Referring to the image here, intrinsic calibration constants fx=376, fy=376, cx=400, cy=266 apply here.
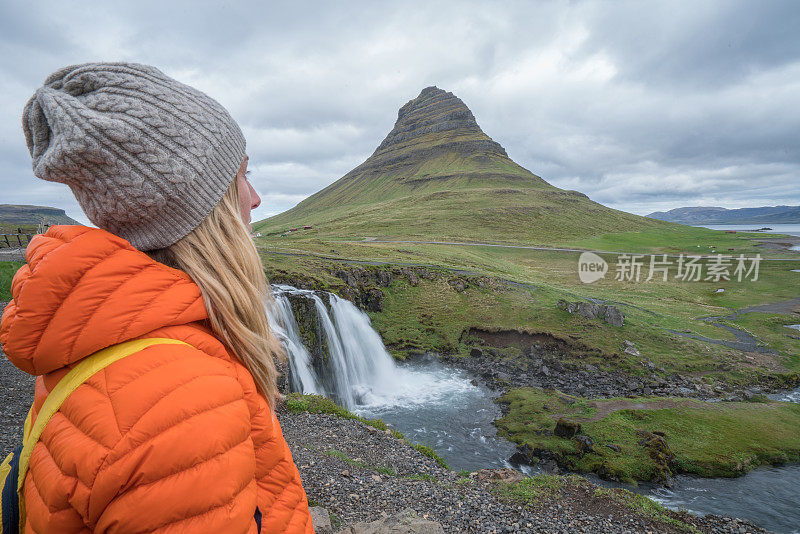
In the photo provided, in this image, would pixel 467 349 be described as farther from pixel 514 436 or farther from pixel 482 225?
pixel 482 225

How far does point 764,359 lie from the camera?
30.4 metres

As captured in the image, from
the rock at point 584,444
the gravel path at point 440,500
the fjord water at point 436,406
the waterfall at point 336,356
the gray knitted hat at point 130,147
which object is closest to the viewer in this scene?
the gray knitted hat at point 130,147

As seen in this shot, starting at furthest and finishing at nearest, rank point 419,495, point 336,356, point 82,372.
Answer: point 336,356
point 419,495
point 82,372

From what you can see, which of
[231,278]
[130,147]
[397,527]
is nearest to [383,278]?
[397,527]

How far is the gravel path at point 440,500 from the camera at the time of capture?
9938 mm

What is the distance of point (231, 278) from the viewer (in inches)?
94.4

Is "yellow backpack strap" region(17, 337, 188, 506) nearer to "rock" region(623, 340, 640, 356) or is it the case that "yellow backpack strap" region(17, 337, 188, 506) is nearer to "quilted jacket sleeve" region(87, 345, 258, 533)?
"quilted jacket sleeve" region(87, 345, 258, 533)

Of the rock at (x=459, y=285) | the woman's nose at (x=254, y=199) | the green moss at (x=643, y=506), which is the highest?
the woman's nose at (x=254, y=199)

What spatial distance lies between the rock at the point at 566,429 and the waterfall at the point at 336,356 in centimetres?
982

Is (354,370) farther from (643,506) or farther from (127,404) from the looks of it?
(127,404)

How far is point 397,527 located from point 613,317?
3280 cm

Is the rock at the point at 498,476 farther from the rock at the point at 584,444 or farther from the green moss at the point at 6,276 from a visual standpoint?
the green moss at the point at 6,276

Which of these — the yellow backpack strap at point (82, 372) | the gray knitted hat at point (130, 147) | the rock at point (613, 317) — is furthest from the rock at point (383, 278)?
→ the yellow backpack strap at point (82, 372)

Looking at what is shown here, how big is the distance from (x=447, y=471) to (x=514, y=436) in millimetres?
7248
